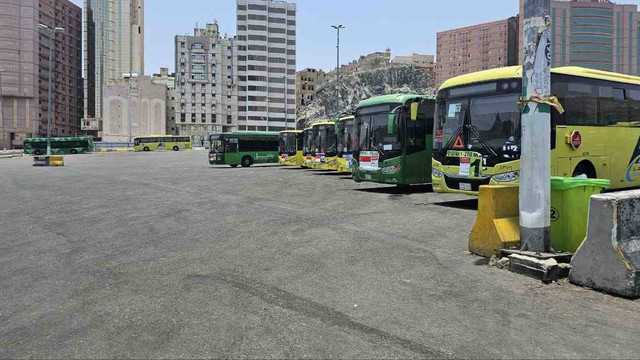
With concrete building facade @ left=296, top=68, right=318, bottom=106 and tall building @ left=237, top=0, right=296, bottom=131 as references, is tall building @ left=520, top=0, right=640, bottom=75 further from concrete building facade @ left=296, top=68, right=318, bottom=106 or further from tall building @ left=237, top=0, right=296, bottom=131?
concrete building facade @ left=296, top=68, right=318, bottom=106

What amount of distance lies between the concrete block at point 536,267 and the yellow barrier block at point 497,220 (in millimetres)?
482

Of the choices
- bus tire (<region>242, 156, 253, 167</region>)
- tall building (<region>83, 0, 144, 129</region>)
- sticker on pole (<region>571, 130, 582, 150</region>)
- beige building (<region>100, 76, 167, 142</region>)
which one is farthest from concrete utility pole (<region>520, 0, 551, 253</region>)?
tall building (<region>83, 0, 144, 129</region>)

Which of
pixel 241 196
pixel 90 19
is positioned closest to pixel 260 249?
pixel 241 196

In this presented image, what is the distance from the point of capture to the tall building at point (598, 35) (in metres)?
105

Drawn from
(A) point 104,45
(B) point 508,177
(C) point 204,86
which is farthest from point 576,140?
(A) point 104,45

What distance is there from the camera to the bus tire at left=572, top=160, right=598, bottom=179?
11.3 metres

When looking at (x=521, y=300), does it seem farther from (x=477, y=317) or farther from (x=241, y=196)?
(x=241, y=196)

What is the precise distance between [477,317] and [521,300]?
0.83m

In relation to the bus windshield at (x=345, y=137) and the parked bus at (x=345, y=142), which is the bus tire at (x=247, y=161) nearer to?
the parked bus at (x=345, y=142)

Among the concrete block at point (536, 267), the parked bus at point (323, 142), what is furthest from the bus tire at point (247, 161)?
the concrete block at point (536, 267)

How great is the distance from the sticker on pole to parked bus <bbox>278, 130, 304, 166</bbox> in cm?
2419

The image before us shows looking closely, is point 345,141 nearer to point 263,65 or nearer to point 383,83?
point 263,65

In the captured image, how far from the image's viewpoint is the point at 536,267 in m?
5.88

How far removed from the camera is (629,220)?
541cm
